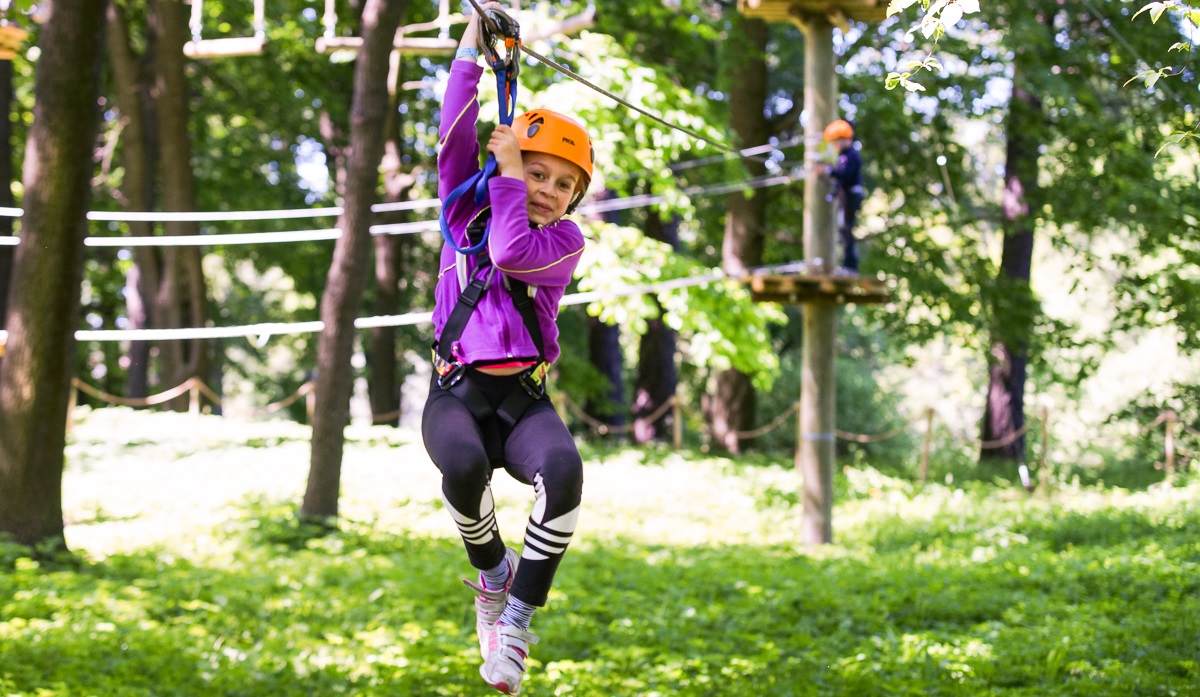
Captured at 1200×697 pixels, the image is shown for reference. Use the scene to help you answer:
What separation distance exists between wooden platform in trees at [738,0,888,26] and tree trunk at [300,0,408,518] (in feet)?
10.4

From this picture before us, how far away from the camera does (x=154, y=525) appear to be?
10320 millimetres

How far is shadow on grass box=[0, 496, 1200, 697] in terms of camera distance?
6.09 m

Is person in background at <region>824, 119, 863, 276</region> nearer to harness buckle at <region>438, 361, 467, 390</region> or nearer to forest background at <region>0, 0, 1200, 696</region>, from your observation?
forest background at <region>0, 0, 1200, 696</region>

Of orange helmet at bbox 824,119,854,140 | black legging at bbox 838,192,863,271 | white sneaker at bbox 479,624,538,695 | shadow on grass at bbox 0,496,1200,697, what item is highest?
orange helmet at bbox 824,119,854,140

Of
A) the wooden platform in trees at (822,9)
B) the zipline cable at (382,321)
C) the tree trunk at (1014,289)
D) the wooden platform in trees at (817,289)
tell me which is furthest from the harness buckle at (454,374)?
the tree trunk at (1014,289)

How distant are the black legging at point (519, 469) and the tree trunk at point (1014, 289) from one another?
12271 millimetres

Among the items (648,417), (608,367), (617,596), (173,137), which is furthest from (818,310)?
(173,137)

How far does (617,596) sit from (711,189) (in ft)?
19.7

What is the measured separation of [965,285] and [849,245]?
257 inches

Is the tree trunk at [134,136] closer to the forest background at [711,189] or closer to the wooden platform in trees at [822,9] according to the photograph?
the forest background at [711,189]

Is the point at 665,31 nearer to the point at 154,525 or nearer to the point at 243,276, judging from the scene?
the point at 154,525

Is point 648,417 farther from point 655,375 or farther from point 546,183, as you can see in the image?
point 546,183

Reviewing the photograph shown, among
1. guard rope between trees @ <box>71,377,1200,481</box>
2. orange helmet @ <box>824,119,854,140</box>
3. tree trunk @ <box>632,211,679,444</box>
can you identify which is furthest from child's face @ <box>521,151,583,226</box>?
tree trunk @ <box>632,211,679,444</box>

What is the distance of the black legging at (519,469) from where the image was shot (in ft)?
10.8
